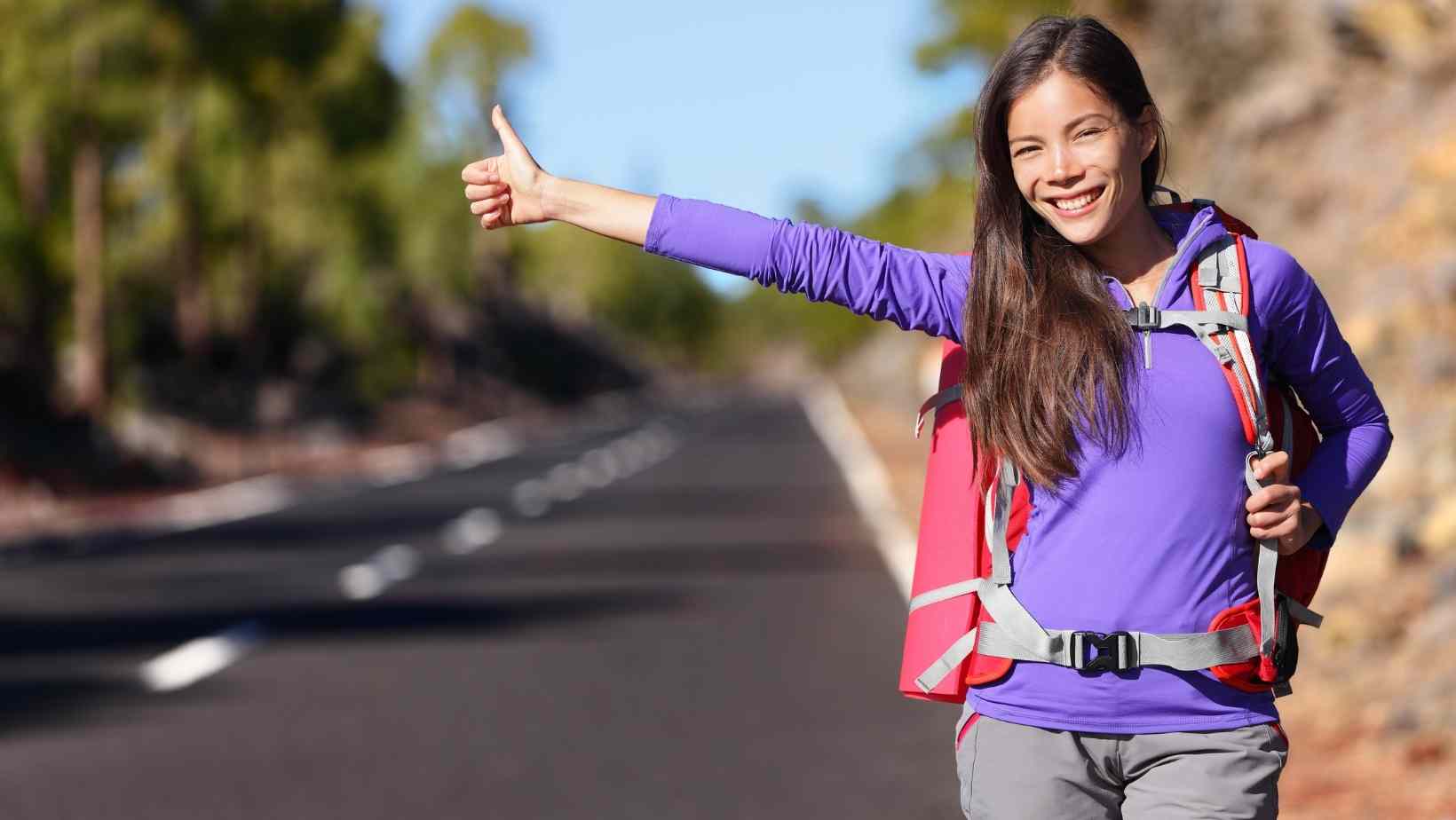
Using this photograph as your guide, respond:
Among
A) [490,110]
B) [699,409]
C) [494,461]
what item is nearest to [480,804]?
[490,110]

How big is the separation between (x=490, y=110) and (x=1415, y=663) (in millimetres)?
6513

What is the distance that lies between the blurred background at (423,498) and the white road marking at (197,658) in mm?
68

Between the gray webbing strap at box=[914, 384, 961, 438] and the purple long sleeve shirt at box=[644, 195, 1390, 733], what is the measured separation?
0.09 meters

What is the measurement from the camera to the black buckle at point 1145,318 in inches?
114

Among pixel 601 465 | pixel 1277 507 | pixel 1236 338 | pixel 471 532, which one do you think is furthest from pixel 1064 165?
pixel 601 465

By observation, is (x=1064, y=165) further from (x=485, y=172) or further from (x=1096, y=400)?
(x=485, y=172)

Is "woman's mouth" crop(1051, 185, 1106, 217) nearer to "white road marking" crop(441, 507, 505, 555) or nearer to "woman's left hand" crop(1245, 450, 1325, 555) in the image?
"woman's left hand" crop(1245, 450, 1325, 555)

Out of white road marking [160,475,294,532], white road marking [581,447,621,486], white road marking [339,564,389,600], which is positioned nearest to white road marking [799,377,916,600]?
white road marking [581,447,621,486]

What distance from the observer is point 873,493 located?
2738 centimetres

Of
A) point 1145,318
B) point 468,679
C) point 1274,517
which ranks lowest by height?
point 468,679

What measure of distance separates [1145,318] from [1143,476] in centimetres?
23

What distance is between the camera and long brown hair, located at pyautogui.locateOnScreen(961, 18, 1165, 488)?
2.88 metres

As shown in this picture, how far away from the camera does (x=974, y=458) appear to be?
3033 mm

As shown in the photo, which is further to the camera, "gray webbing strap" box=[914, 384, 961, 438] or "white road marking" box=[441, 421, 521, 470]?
"white road marking" box=[441, 421, 521, 470]
